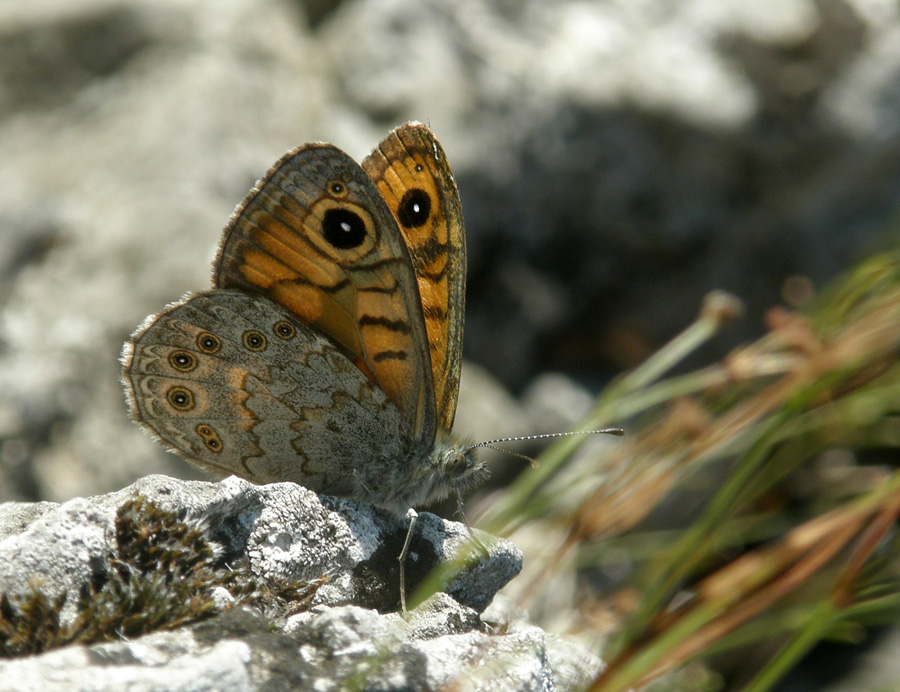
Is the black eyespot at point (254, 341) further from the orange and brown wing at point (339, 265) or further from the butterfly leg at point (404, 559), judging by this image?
the butterfly leg at point (404, 559)

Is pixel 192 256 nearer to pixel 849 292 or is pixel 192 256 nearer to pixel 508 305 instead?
pixel 508 305

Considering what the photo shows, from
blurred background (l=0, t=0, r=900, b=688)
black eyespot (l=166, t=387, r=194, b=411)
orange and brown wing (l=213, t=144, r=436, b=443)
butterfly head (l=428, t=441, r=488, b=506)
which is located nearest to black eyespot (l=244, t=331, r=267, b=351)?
orange and brown wing (l=213, t=144, r=436, b=443)

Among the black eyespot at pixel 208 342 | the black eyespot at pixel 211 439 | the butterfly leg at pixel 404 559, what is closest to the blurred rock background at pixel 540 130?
the black eyespot at pixel 208 342

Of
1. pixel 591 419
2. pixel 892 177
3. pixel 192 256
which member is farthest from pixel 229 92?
pixel 892 177

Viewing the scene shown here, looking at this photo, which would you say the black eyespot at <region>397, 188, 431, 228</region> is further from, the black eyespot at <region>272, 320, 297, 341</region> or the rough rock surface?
the rough rock surface

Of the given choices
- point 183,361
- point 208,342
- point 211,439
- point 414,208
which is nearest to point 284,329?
point 208,342
